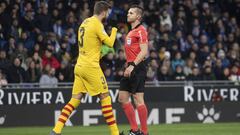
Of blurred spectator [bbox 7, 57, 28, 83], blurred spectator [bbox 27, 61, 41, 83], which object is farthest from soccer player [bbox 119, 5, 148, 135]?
blurred spectator [bbox 27, 61, 41, 83]

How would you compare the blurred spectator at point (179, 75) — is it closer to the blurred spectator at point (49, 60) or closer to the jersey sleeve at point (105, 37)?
the blurred spectator at point (49, 60)

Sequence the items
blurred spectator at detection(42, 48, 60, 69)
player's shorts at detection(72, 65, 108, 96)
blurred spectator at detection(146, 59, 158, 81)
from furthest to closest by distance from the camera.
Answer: blurred spectator at detection(146, 59, 158, 81) → blurred spectator at detection(42, 48, 60, 69) → player's shorts at detection(72, 65, 108, 96)

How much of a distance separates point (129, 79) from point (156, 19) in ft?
35.0

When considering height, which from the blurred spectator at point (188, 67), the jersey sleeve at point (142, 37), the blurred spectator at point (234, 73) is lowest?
A: the blurred spectator at point (234, 73)

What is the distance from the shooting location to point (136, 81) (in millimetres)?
13219

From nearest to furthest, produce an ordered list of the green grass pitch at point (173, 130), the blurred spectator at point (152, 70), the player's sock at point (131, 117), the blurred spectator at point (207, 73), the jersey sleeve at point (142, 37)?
the jersey sleeve at point (142, 37) → the player's sock at point (131, 117) → the green grass pitch at point (173, 130) → the blurred spectator at point (152, 70) → the blurred spectator at point (207, 73)

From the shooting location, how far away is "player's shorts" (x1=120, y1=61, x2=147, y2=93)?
13.2 meters

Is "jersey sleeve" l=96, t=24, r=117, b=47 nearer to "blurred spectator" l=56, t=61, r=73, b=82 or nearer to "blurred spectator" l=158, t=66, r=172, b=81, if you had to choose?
"blurred spectator" l=56, t=61, r=73, b=82

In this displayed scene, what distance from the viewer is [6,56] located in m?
20.4

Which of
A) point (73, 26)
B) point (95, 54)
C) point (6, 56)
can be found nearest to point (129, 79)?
point (95, 54)

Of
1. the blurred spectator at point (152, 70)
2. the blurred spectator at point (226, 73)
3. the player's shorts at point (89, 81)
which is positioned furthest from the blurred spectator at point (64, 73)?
the player's shorts at point (89, 81)

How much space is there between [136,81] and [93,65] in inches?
44.3

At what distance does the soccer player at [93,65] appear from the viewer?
12.4 meters

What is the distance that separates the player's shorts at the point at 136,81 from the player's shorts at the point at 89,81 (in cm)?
85
